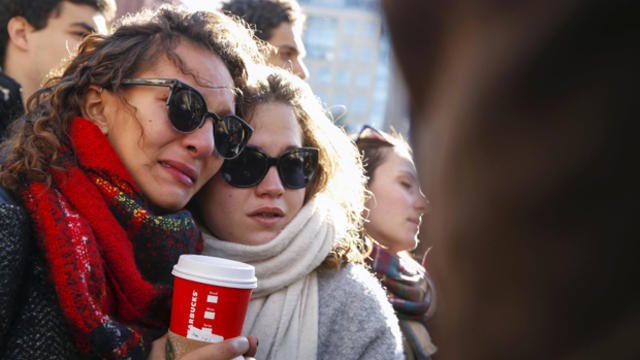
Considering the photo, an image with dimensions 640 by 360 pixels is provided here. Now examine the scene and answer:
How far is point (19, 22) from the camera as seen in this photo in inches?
121

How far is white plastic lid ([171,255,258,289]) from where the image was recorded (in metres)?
1.45

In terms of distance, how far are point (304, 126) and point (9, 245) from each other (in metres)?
1.28

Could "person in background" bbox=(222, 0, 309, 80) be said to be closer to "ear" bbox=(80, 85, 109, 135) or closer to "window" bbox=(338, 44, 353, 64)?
"ear" bbox=(80, 85, 109, 135)

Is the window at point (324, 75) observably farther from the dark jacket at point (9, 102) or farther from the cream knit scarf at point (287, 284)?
the cream knit scarf at point (287, 284)

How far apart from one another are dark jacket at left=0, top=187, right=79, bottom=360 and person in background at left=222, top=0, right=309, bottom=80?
2320 mm

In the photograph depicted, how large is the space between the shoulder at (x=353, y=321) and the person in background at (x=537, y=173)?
5.17 feet

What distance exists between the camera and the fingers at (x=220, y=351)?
4.60ft

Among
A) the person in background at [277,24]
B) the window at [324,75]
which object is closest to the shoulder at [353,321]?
the person in background at [277,24]

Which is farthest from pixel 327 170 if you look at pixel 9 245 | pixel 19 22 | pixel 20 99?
pixel 19 22

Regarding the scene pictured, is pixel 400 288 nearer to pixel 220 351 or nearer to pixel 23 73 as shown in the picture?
pixel 220 351

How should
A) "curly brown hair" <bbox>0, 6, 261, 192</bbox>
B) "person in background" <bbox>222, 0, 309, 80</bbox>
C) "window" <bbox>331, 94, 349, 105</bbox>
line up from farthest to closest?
1. "window" <bbox>331, 94, 349, 105</bbox>
2. "person in background" <bbox>222, 0, 309, 80</bbox>
3. "curly brown hair" <bbox>0, 6, 261, 192</bbox>

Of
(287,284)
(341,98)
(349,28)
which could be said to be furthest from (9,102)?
(341,98)

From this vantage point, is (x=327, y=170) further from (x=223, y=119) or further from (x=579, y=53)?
(x=579, y=53)

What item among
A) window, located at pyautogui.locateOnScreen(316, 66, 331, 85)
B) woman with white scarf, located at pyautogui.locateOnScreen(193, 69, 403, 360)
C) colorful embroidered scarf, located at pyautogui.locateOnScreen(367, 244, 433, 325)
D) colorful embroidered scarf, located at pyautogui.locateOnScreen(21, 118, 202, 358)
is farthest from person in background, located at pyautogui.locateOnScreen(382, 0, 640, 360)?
window, located at pyautogui.locateOnScreen(316, 66, 331, 85)
